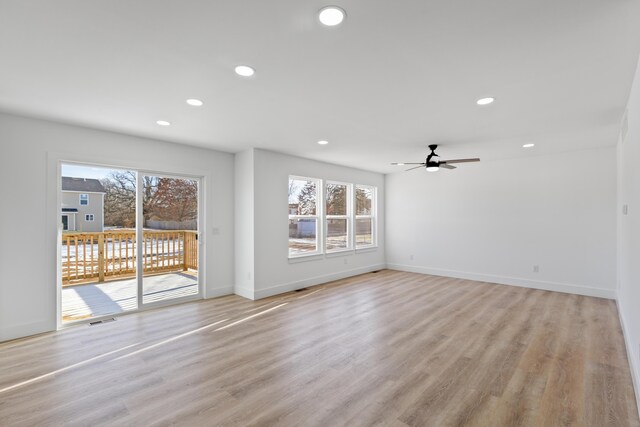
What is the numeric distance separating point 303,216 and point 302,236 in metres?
0.39

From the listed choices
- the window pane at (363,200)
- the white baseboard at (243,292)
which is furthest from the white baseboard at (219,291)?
the window pane at (363,200)

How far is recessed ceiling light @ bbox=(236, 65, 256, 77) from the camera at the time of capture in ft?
7.66

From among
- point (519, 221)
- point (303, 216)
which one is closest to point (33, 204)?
point (303, 216)

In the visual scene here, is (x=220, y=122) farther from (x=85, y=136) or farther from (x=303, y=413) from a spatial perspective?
(x=303, y=413)

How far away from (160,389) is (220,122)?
278 cm

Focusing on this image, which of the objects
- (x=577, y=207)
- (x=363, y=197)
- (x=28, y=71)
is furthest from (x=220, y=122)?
(x=577, y=207)

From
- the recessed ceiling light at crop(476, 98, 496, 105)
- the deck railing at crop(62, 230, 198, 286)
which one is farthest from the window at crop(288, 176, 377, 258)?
the recessed ceiling light at crop(476, 98, 496, 105)

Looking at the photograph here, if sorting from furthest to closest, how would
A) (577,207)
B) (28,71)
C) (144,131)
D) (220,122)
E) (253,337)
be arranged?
(577,207) → (144,131) → (220,122) → (253,337) → (28,71)

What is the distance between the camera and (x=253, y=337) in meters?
3.42

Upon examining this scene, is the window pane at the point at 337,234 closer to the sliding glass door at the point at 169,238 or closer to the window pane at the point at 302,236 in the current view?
the window pane at the point at 302,236

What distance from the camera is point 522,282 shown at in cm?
574

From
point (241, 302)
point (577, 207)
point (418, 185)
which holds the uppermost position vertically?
point (418, 185)

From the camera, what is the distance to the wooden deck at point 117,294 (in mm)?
4199

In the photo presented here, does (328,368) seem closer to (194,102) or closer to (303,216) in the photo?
(194,102)
